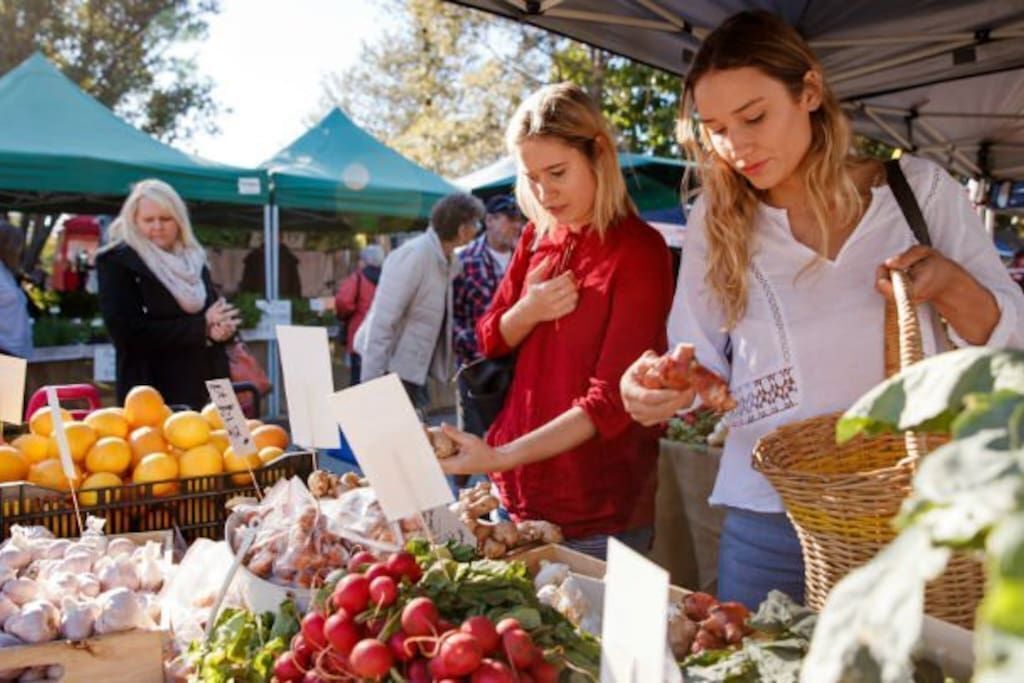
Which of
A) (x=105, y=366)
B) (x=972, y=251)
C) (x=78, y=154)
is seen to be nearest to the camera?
(x=972, y=251)

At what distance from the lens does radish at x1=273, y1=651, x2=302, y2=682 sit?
133cm

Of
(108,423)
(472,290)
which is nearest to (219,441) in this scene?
(108,423)

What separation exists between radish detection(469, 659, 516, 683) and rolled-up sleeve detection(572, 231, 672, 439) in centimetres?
89

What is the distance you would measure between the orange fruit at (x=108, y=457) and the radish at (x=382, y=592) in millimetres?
1387

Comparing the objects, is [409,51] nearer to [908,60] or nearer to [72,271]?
[72,271]

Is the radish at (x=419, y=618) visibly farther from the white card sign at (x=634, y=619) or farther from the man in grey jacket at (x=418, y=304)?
the man in grey jacket at (x=418, y=304)

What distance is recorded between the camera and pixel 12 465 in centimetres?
247

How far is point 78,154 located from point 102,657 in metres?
6.72

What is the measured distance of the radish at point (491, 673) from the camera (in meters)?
1.16

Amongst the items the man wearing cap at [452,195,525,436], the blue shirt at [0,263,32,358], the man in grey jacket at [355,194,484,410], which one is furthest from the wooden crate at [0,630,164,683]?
the blue shirt at [0,263,32,358]

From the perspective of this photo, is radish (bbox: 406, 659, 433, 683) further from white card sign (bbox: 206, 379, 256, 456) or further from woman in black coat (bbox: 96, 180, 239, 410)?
woman in black coat (bbox: 96, 180, 239, 410)

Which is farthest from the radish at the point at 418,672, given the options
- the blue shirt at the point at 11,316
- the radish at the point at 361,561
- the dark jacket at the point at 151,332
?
the blue shirt at the point at 11,316

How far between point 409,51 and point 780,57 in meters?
30.6

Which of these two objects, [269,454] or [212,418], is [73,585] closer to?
[269,454]
